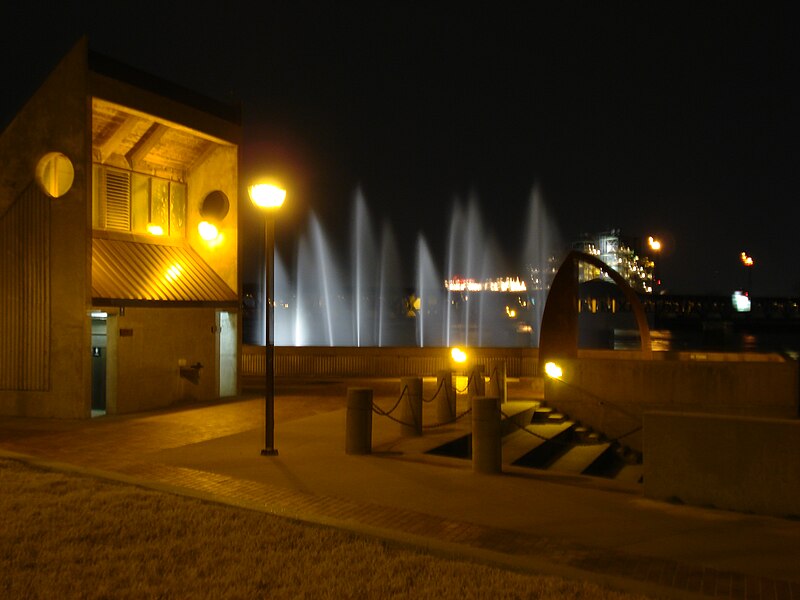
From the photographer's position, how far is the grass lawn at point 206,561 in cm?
569

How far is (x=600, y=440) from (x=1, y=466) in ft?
38.1

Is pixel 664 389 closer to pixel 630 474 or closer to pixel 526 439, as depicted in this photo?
pixel 630 474

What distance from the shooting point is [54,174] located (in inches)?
615

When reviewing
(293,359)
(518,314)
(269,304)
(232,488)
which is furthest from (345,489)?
(518,314)

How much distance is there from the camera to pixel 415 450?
12.1m

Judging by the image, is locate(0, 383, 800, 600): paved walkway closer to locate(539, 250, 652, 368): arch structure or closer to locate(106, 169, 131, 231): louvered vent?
locate(106, 169, 131, 231): louvered vent

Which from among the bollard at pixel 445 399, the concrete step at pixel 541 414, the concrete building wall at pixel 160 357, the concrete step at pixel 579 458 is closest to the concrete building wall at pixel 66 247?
the concrete building wall at pixel 160 357

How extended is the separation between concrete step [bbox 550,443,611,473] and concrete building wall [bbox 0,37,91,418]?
9017 millimetres

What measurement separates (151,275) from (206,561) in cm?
1162

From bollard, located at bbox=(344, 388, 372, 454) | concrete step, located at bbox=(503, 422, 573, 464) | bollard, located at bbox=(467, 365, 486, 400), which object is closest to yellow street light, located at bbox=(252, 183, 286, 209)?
bollard, located at bbox=(344, 388, 372, 454)

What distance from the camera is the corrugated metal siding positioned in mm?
15258

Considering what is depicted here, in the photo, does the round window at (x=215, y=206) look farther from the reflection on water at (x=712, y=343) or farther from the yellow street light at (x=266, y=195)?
the reflection on water at (x=712, y=343)

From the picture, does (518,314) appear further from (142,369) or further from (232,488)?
(232,488)

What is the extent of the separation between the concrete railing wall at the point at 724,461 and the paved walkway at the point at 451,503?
0.28 metres
